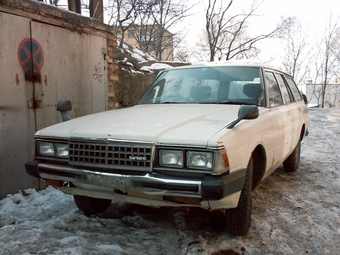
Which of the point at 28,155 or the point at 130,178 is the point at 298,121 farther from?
the point at 28,155

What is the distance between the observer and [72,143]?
2.58m

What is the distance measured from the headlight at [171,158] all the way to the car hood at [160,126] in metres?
0.08

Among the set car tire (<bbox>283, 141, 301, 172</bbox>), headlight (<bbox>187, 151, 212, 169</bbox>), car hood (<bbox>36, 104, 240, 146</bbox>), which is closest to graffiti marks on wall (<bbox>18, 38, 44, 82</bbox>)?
car hood (<bbox>36, 104, 240, 146</bbox>)

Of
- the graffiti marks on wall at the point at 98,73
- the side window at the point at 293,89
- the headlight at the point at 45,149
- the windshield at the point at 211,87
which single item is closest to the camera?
the headlight at the point at 45,149

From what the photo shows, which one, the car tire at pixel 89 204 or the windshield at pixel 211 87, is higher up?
the windshield at pixel 211 87

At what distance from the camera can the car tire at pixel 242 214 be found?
8.71 feet

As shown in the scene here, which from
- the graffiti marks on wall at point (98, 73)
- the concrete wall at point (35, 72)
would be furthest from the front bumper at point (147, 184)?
the graffiti marks on wall at point (98, 73)

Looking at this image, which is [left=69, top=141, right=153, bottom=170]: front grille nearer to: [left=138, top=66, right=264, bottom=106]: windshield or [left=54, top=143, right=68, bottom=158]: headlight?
[left=54, top=143, right=68, bottom=158]: headlight

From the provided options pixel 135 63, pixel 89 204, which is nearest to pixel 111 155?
pixel 89 204

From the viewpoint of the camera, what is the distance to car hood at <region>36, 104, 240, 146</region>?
90.7 inches

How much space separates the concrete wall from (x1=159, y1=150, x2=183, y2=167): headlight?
63.6 inches

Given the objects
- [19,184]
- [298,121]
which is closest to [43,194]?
[19,184]

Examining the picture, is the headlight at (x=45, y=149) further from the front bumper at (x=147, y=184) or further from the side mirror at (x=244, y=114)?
the side mirror at (x=244, y=114)

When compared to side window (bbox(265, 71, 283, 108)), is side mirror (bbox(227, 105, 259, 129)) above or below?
below
